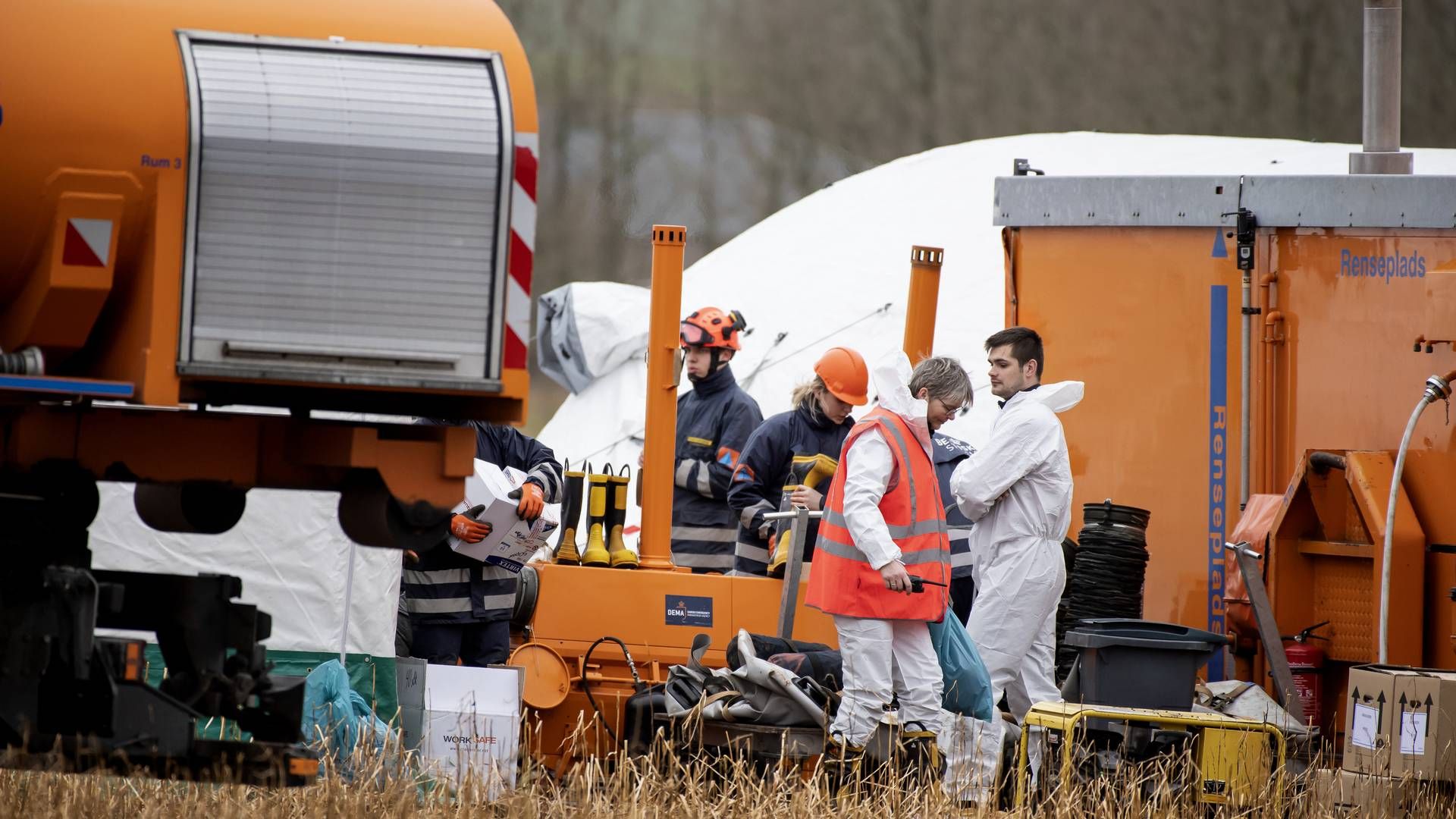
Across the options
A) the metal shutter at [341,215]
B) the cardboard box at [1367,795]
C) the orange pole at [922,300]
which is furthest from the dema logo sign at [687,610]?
the metal shutter at [341,215]

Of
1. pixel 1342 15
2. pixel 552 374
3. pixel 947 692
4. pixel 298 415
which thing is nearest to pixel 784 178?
pixel 1342 15

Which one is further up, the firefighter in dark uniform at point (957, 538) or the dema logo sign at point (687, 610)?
the firefighter in dark uniform at point (957, 538)

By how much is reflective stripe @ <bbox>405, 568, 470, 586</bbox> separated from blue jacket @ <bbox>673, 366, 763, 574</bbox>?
66.8 inches

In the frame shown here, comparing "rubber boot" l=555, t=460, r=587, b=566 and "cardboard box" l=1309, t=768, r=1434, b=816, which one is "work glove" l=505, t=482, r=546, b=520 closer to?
"rubber boot" l=555, t=460, r=587, b=566

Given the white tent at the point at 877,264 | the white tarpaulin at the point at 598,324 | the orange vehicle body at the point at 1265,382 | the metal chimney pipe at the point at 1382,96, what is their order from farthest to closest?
the white tarpaulin at the point at 598,324 < the white tent at the point at 877,264 < the metal chimney pipe at the point at 1382,96 < the orange vehicle body at the point at 1265,382

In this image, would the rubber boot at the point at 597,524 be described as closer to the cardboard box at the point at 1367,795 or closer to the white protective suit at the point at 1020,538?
the white protective suit at the point at 1020,538

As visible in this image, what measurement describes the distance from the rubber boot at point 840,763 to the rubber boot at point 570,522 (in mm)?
1655

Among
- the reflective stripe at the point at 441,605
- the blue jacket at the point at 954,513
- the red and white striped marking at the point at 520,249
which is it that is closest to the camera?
the red and white striped marking at the point at 520,249

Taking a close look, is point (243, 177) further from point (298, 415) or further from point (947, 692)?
point (947, 692)

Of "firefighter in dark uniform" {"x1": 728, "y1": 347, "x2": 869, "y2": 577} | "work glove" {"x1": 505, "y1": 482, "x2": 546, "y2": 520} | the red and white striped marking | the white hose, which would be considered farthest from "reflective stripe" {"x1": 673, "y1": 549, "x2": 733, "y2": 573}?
the red and white striped marking

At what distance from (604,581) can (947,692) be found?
4.93 feet

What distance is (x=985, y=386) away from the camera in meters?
14.0

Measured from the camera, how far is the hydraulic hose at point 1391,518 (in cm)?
688

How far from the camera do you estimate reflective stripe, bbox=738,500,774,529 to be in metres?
7.89
